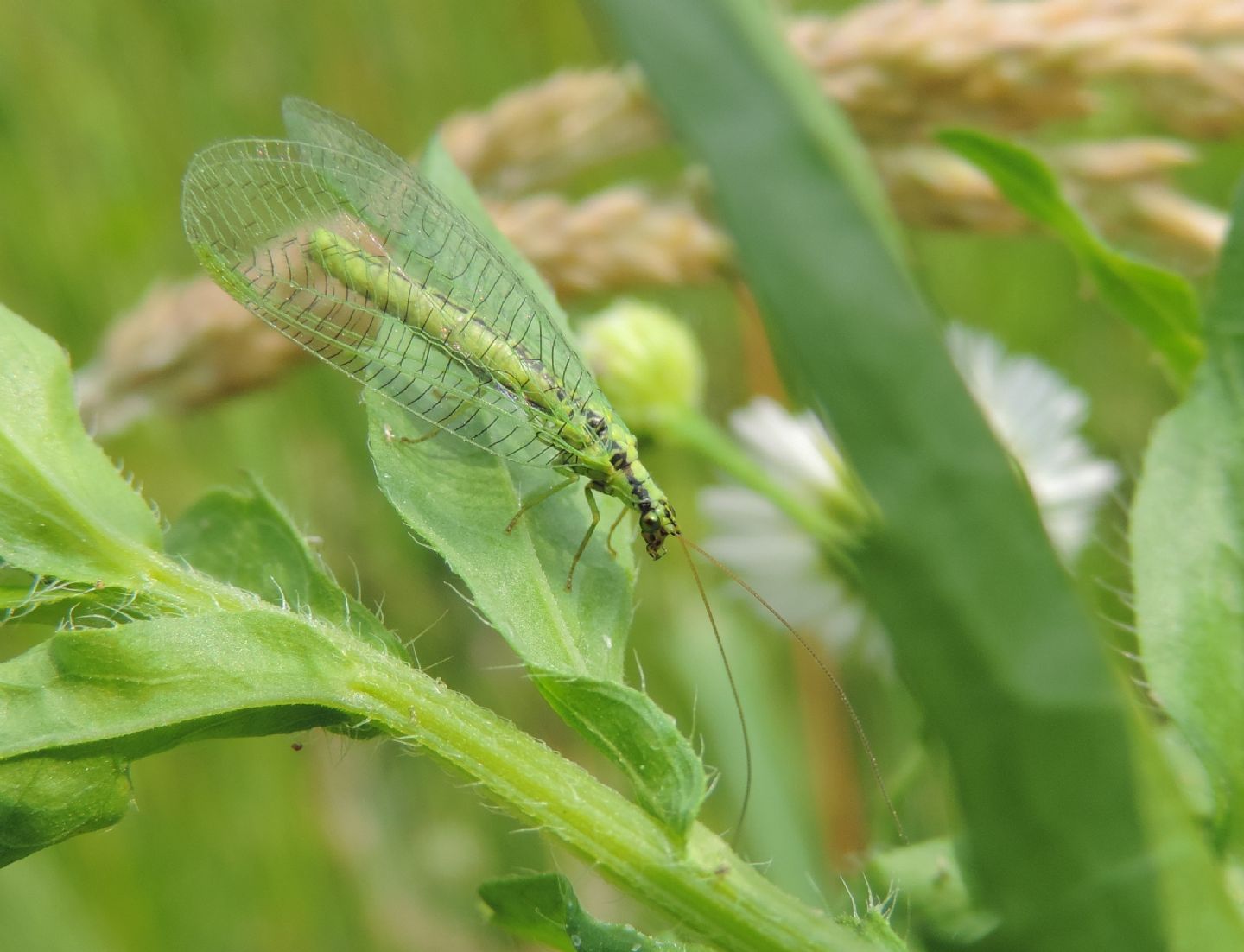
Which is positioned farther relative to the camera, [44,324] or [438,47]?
[438,47]

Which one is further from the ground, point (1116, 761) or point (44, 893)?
point (1116, 761)

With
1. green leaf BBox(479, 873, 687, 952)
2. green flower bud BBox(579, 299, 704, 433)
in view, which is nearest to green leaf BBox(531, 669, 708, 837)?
green leaf BBox(479, 873, 687, 952)

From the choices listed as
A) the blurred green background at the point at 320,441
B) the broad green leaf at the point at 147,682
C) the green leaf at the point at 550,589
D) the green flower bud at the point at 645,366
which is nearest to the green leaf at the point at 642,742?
the green leaf at the point at 550,589

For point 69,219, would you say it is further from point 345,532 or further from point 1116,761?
point 1116,761

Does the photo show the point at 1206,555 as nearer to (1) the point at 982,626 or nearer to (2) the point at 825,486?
(1) the point at 982,626

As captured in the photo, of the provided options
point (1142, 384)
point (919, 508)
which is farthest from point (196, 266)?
point (919, 508)

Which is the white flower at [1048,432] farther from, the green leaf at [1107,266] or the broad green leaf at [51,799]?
the broad green leaf at [51,799]

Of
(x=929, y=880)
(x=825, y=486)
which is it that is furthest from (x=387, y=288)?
(x=929, y=880)
